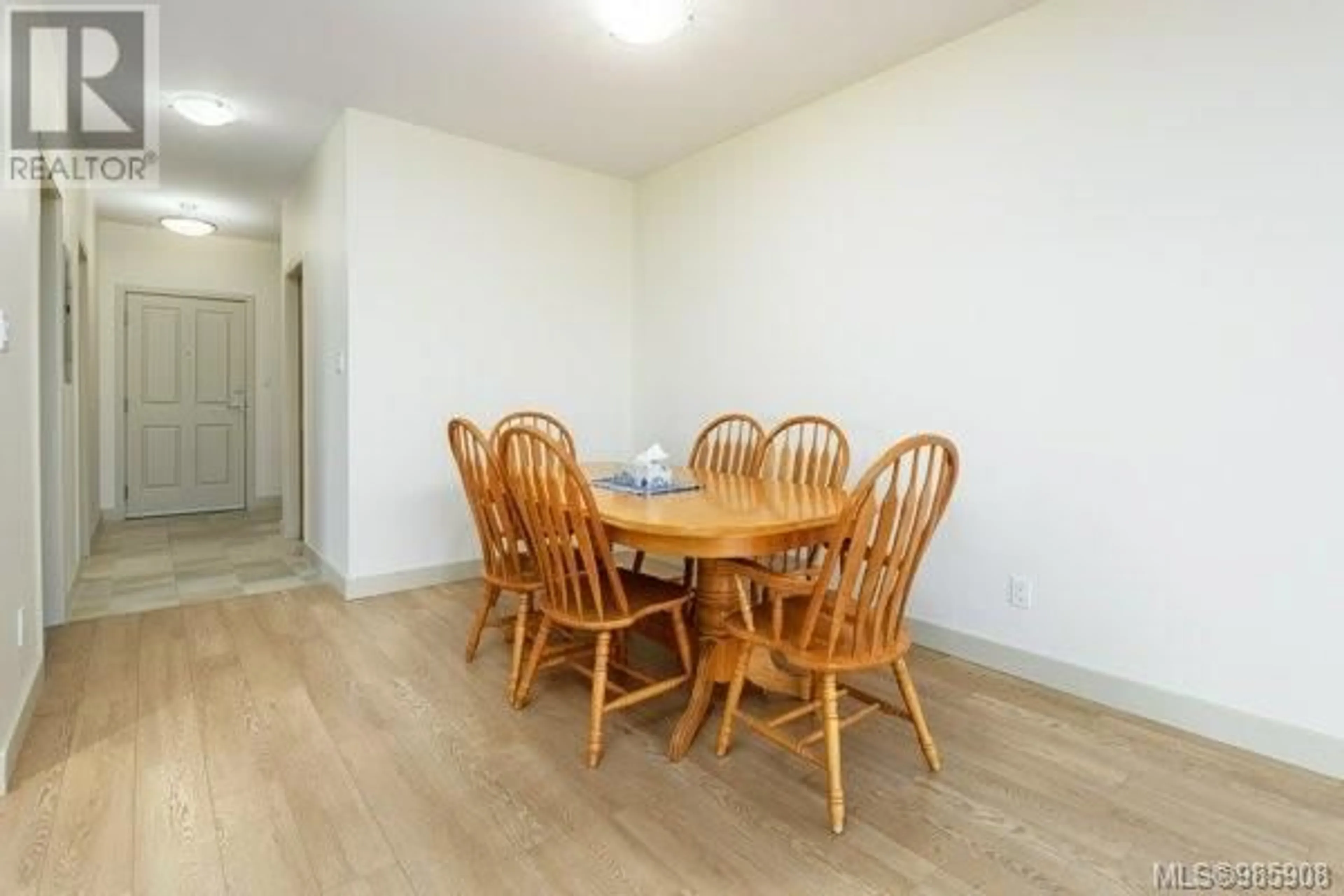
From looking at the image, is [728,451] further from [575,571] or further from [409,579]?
[409,579]

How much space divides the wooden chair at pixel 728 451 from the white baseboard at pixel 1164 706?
1.09 metres

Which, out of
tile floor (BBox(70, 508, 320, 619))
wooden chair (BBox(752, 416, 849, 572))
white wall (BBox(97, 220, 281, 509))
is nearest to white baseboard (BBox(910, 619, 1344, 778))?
wooden chair (BBox(752, 416, 849, 572))

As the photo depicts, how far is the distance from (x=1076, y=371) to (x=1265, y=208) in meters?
0.68

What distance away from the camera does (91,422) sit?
5148mm

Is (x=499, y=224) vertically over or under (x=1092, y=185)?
over

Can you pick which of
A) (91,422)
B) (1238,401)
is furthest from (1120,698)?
(91,422)

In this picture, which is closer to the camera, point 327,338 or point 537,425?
point 327,338

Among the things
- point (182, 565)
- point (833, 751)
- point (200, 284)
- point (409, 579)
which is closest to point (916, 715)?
point (833, 751)

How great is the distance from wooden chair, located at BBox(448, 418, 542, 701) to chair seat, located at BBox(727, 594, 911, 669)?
820 mm

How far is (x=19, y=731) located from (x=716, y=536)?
2122 millimetres

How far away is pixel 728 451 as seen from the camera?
3.32 m

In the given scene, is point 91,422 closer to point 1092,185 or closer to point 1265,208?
point 1092,185

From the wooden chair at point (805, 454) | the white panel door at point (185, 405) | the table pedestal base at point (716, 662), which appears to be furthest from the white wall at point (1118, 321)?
the white panel door at point (185, 405)

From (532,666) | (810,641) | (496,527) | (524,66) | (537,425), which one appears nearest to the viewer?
(810,641)
